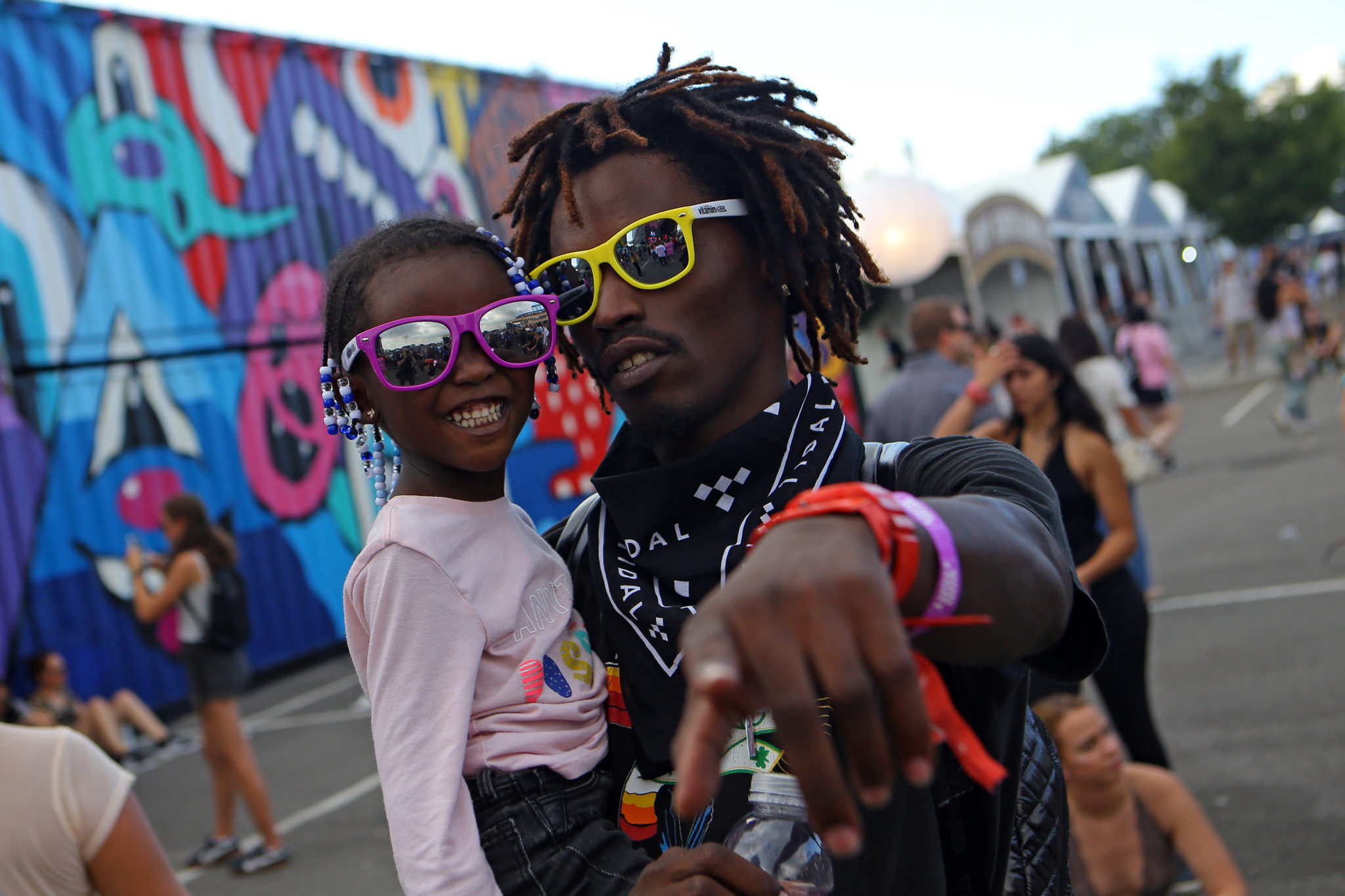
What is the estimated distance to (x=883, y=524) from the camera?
868 mm

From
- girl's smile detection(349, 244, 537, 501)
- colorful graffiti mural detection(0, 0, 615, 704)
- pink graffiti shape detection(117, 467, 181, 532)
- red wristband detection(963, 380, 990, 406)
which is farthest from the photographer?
pink graffiti shape detection(117, 467, 181, 532)

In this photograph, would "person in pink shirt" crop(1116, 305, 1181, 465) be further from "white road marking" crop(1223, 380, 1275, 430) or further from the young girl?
the young girl

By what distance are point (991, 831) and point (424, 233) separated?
1.13 metres

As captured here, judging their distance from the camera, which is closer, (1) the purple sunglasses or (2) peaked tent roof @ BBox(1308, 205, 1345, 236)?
(1) the purple sunglasses

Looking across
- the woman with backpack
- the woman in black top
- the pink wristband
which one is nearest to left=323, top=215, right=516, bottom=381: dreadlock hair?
the pink wristband

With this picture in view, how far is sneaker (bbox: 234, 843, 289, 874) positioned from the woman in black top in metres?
3.93

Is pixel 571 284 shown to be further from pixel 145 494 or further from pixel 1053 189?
pixel 1053 189

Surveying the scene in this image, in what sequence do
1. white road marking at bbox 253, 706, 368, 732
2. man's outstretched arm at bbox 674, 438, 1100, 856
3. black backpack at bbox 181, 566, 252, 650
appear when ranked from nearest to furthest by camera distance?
man's outstretched arm at bbox 674, 438, 1100, 856 < black backpack at bbox 181, 566, 252, 650 < white road marking at bbox 253, 706, 368, 732

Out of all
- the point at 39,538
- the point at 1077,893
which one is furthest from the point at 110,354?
the point at 1077,893

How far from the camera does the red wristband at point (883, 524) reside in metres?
0.87

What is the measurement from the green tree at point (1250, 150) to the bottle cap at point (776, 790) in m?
35.2

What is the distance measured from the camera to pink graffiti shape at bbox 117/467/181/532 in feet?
28.3

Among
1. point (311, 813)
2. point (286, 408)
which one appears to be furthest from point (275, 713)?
point (311, 813)

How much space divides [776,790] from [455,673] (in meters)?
0.43
